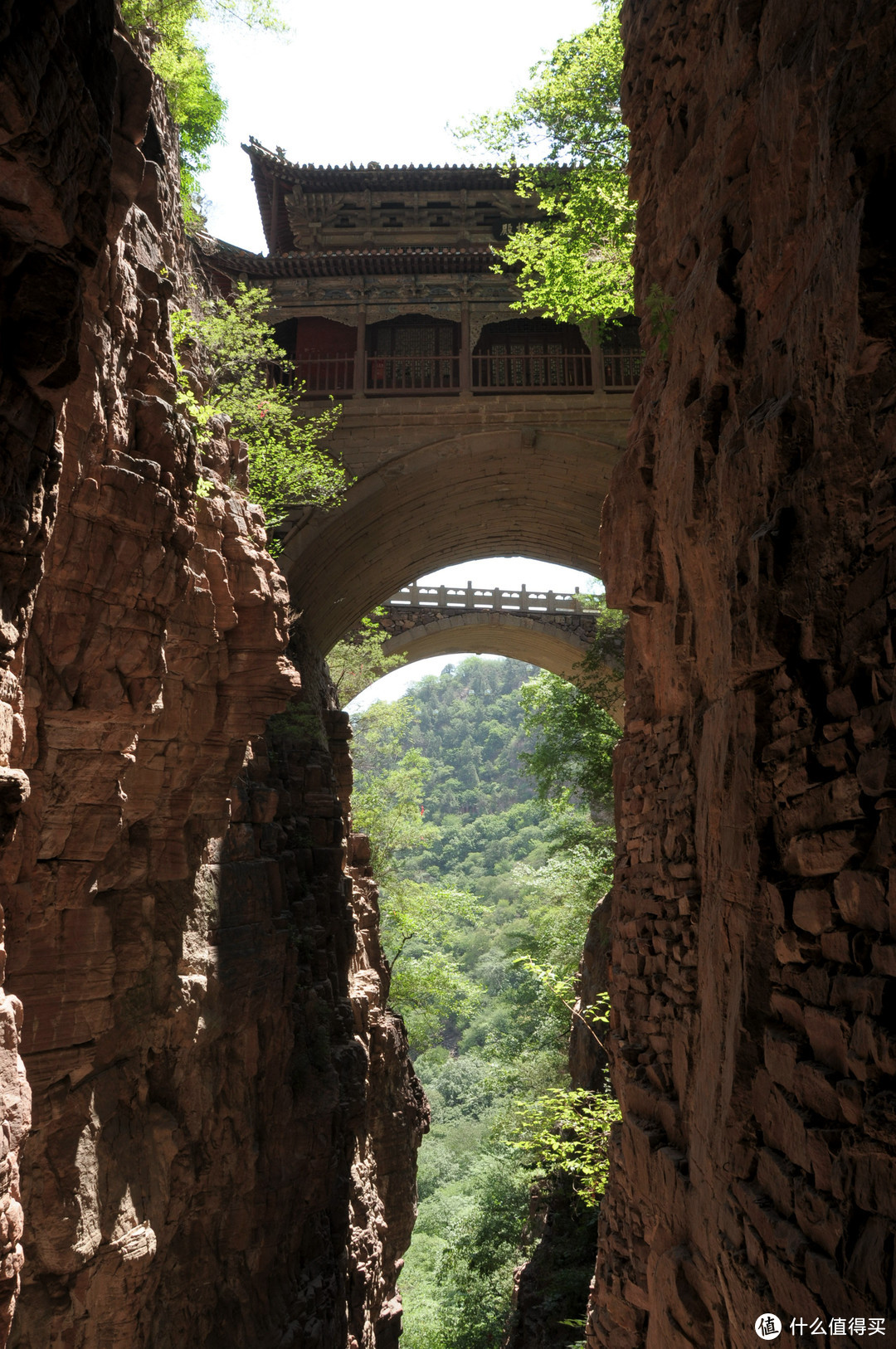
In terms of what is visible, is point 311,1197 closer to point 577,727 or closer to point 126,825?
point 126,825

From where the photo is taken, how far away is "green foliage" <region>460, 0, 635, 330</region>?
40.3 ft

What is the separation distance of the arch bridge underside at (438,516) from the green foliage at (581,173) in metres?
3.66

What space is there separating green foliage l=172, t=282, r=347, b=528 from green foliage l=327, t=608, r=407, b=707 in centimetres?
571

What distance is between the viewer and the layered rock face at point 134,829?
3.34m

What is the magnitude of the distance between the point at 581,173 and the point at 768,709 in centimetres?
1191

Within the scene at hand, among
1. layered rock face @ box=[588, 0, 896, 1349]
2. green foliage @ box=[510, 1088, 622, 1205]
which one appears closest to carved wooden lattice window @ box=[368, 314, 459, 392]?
layered rock face @ box=[588, 0, 896, 1349]

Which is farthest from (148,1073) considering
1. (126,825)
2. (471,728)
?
(471,728)

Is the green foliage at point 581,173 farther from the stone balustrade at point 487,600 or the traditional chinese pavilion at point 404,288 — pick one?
the stone balustrade at point 487,600

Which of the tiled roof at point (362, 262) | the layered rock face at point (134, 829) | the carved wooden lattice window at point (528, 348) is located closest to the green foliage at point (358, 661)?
the carved wooden lattice window at point (528, 348)

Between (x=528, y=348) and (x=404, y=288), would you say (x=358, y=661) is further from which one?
(x=404, y=288)

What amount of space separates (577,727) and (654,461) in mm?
14164

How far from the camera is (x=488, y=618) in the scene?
27094 mm

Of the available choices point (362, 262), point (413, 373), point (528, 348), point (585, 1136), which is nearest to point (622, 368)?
point (528, 348)

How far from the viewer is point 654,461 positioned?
655cm
